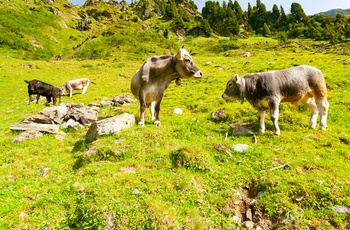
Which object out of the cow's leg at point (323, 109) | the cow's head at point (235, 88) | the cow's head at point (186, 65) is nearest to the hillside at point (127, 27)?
the cow's head at point (186, 65)

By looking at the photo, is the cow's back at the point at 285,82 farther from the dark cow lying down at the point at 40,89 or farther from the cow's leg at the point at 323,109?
the dark cow lying down at the point at 40,89

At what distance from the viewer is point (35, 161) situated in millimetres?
9211

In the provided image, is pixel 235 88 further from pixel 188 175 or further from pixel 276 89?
pixel 188 175

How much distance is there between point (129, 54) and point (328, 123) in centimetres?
5036

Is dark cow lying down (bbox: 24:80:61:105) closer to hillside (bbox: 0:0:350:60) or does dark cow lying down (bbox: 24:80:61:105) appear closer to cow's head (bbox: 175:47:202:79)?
cow's head (bbox: 175:47:202:79)

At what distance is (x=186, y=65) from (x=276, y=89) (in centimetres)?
337

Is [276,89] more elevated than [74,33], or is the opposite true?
[74,33]

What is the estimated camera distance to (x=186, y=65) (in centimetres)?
957

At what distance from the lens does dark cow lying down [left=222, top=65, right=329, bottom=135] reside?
9352 mm

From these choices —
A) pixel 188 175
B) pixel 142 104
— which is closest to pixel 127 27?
pixel 142 104

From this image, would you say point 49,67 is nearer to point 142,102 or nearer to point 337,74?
point 142,102

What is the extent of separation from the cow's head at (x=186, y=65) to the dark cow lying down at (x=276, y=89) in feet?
4.56

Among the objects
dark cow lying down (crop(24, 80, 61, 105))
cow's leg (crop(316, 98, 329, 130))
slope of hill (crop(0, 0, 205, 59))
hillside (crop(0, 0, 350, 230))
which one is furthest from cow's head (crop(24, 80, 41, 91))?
slope of hill (crop(0, 0, 205, 59))

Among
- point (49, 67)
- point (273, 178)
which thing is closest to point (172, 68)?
point (273, 178)
